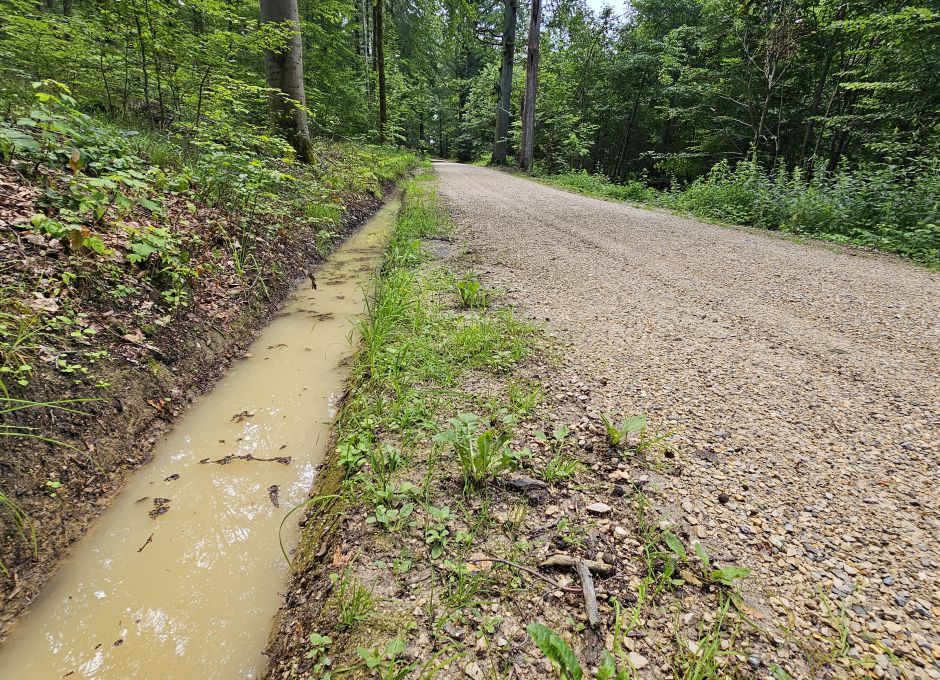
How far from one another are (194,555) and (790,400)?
2.84 metres

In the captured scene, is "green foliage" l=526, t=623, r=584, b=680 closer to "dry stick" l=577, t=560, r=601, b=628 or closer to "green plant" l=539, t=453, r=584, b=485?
"dry stick" l=577, t=560, r=601, b=628

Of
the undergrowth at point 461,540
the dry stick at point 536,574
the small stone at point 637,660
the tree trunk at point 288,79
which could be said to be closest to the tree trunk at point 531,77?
the tree trunk at point 288,79

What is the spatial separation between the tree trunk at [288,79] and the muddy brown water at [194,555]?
5.14 metres

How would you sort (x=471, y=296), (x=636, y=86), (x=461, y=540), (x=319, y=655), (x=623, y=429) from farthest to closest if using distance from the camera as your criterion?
(x=636, y=86), (x=471, y=296), (x=623, y=429), (x=461, y=540), (x=319, y=655)

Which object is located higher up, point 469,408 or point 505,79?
point 505,79

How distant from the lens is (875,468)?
67.7 inches

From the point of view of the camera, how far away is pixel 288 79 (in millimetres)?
6305

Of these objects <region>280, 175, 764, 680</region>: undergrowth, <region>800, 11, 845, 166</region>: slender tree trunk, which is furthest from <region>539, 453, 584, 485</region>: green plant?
<region>800, 11, 845, 166</region>: slender tree trunk

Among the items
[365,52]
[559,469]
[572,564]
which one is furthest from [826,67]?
[365,52]

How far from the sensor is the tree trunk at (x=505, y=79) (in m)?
15.8

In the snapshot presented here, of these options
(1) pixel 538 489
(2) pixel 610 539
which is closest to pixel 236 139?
(1) pixel 538 489

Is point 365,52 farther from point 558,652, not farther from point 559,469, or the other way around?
point 558,652

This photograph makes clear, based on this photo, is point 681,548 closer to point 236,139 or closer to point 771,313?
point 771,313

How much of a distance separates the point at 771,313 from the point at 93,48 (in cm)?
866
